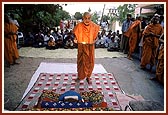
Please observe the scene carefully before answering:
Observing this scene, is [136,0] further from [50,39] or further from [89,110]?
[50,39]

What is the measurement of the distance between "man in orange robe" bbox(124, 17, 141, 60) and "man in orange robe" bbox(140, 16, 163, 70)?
433 millimetres

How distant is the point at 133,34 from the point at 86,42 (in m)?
1.52

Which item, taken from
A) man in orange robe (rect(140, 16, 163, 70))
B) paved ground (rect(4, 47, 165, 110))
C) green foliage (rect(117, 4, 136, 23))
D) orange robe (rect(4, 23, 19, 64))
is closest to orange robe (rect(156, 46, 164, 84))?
paved ground (rect(4, 47, 165, 110))

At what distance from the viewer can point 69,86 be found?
13.1 feet

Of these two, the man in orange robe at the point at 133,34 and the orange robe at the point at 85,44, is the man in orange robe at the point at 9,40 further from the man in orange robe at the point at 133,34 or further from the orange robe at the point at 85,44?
the man in orange robe at the point at 133,34

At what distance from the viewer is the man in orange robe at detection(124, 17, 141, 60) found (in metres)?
5.12

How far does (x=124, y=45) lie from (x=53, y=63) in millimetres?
→ 1611

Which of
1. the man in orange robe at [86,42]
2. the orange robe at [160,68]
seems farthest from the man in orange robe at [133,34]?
the man in orange robe at [86,42]

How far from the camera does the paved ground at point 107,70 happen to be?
355 cm

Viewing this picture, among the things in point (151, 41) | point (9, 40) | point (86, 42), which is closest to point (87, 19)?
point (86, 42)

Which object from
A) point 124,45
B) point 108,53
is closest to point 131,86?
point 124,45

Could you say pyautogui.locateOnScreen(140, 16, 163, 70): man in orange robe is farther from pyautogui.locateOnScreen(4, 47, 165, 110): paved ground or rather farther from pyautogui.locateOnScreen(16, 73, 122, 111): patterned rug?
pyautogui.locateOnScreen(16, 73, 122, 111): patterned rug

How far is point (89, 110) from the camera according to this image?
2377 millimetres

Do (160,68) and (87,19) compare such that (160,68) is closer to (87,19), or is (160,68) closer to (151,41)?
(151,41)
